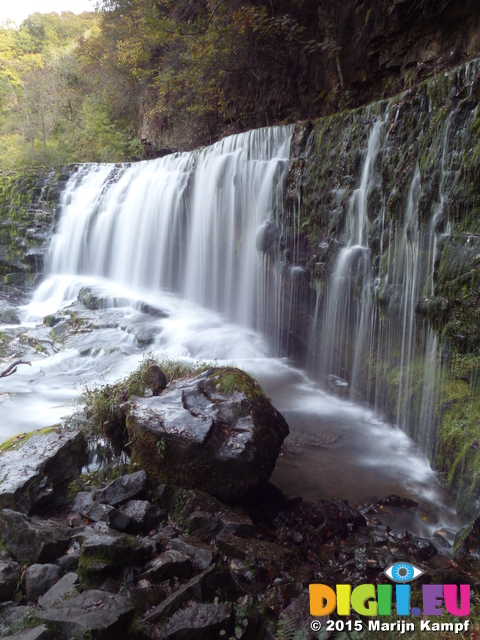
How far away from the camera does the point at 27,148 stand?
22.3 m

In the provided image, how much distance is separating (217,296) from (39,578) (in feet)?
29.1

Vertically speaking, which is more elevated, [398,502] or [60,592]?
[60,592]

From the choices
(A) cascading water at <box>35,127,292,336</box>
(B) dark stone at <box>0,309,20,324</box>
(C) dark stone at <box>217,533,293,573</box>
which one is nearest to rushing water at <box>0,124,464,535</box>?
(A) cascading water at <box>35,127,292,336</box>

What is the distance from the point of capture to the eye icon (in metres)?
3.15

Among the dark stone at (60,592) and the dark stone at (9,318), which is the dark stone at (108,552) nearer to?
the dark stone at (60,592)

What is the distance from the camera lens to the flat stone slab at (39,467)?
12.6 feet

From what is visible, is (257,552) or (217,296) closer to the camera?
(257,552)

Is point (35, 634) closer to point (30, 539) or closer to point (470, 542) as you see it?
point (30, 539)

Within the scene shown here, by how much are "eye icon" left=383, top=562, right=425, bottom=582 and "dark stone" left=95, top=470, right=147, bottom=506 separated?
2.18m

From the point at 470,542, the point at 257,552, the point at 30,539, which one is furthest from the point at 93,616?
the point at 470,542

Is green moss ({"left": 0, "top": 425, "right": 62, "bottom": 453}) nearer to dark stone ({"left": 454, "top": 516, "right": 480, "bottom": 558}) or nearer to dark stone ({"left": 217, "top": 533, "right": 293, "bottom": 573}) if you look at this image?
dark stone ({"left": 217, "top": 533, "right": 293, "bottom": 573})

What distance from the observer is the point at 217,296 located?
1141 cm

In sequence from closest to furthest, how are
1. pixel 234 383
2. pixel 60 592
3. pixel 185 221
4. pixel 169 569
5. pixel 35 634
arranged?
pixel 35 634, pixel 60 592, pixel 169 569, pixel 234 383, pixel 185 221

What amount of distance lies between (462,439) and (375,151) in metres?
4.33
